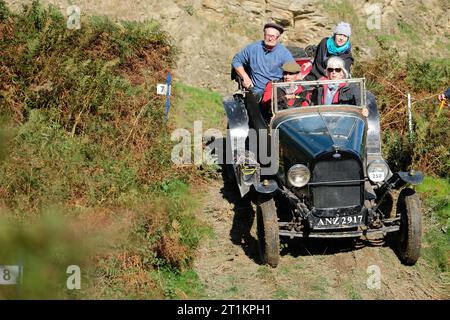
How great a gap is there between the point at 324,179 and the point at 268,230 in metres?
0.85

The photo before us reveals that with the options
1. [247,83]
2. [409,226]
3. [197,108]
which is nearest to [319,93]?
[247,83]

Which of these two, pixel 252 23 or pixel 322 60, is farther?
pixel 252 23

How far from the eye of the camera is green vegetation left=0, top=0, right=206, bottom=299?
A: 673 cm

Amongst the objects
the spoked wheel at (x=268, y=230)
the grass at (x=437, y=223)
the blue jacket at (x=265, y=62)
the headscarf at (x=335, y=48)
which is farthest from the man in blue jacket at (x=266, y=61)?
the spoked wheel at (x=268, y=230)

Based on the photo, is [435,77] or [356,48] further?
[356,48]

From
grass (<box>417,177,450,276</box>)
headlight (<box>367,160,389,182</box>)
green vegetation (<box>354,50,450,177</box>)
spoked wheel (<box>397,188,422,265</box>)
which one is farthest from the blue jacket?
spoked wheel (<box>397,188,422,265</box>)

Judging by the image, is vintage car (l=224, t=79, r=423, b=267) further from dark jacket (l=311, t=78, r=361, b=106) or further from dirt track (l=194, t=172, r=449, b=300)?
dirt track (l=194, t=172, r=449, b=300)

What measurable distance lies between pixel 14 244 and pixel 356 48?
9.86 meters

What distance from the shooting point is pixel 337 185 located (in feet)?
25.0

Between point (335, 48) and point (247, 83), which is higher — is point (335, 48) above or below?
above

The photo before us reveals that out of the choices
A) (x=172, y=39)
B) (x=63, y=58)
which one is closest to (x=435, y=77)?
(x=172, y=39)

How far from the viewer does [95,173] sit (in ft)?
29.4

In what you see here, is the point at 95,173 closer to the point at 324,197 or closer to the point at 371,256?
the point at 324,197

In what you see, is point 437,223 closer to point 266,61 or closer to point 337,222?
point 337,222
